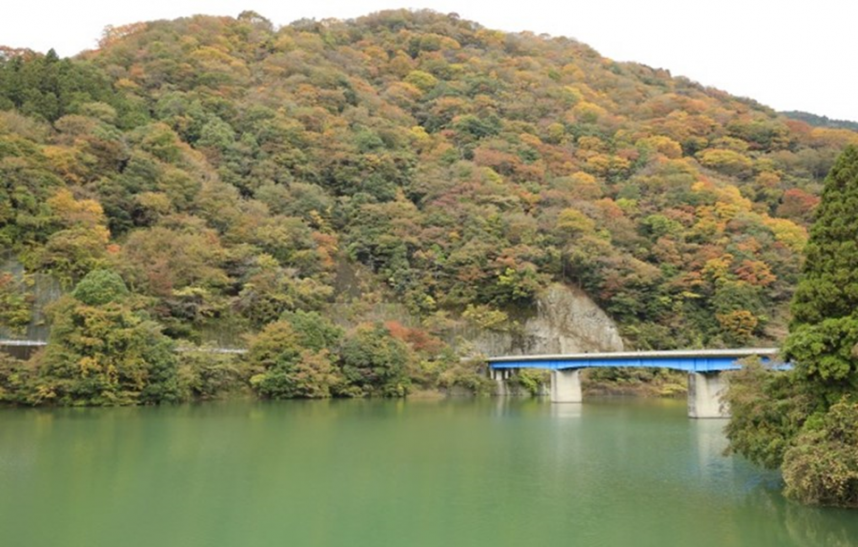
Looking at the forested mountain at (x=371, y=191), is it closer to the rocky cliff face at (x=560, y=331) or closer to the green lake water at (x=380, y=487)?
the rocky cliff face at (x=560, y=331)

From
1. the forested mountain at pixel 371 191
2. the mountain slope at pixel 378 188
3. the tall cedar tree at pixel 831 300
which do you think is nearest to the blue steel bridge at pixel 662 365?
the forested mountain at pixel 371 191

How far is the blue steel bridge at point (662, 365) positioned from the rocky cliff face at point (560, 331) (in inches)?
112

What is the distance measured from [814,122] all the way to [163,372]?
434 ft

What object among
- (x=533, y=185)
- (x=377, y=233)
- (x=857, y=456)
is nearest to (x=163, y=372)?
(x=377, y=233)

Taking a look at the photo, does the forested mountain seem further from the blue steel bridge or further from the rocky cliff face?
the blue steel bridge

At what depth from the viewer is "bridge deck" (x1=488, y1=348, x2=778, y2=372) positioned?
132 feet

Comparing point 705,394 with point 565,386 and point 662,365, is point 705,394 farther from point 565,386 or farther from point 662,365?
point 565,386

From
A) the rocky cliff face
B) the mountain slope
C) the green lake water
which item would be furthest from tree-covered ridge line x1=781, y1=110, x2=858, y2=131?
the green lake water

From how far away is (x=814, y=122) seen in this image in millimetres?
136875

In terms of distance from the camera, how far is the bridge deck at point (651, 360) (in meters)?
40.1

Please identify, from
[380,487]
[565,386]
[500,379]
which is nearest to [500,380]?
[500,379]

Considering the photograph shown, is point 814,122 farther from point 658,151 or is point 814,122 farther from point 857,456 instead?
point 857,456

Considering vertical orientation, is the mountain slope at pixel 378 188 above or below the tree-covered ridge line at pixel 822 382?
above

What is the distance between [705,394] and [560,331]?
2329 cm
